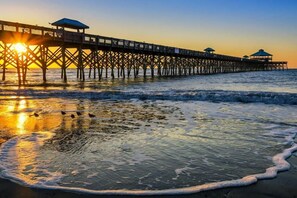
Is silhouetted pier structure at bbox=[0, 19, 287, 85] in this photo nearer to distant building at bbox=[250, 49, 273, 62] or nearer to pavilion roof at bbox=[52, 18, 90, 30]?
pavilion roof at bbox=[52, 18, 90, 30]

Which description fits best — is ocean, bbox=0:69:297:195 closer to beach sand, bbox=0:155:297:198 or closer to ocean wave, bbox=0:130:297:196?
ocean wave, bbox=0:130:297:196

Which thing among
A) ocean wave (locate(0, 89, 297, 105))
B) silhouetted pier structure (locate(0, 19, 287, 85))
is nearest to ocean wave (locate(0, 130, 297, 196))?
ocean wave (locate(0, 89, 297, 105))

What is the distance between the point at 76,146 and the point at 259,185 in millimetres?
3448

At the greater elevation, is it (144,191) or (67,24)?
(67,24)

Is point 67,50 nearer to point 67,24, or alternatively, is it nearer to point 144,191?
point 67,24

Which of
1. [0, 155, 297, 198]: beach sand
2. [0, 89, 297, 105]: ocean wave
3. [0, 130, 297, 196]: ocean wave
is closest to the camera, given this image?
[0, 155, 297, 198]: beach sand

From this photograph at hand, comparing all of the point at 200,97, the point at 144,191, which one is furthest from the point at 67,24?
the point at 144,191

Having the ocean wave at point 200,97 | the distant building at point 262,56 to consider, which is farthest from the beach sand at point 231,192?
the distant building at point 262,56

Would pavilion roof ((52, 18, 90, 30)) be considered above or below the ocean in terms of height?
above

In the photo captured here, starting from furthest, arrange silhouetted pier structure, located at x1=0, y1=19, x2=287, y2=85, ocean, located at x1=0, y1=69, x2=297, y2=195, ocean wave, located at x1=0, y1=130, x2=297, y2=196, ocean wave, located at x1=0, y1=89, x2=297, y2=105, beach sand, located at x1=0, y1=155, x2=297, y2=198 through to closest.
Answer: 1. silhouetted pier structure, located at x1=0, y1=19, x2=287, y2=85
2. ocean wave, located at x1=0, y1=89, x2=297, y2=105
3. ocean, located at x1=0, y1=69, x2=297, y2=195
4. ocean wave, located at x1=0, y1=130, x2=297, y2=196
5. beach sand, located at x1=0, y1=155, x2=297, y2=198

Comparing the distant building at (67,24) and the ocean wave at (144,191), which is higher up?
the distant building at (67,24)

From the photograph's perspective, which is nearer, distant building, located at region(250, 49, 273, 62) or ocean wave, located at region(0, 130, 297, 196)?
ocean wave, located at region(0, 130, 297, 196)

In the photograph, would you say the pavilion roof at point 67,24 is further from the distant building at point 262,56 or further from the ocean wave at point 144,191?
the distant building at point 262,56

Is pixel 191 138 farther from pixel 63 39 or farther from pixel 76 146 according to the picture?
pixel 63 39
